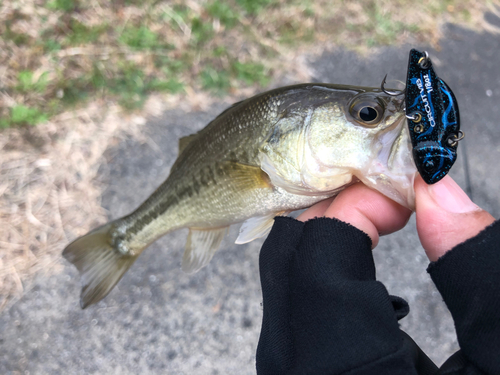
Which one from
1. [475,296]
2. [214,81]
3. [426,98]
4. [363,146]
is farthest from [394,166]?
[214,81]

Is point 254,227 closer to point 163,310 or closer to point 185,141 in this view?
point 185,141

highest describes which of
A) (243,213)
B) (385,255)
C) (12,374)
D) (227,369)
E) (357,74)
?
(357,74)

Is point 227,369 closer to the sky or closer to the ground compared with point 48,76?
closer to the ground

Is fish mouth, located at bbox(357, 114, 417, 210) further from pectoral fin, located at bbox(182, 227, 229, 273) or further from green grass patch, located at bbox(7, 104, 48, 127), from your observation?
green grass patch, located at bbox(7, 104, 48, 127)

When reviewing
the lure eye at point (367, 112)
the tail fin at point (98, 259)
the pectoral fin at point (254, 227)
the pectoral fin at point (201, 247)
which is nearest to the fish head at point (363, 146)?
the lure eye at point (367, 112)

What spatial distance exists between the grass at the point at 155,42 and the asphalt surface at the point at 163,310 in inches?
25.8

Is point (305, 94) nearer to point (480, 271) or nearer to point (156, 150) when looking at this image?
point (480, 271)

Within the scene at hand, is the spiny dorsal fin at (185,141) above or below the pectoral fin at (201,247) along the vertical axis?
above

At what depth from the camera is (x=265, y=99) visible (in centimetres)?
145

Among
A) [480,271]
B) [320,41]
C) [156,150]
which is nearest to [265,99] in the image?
[480,271]

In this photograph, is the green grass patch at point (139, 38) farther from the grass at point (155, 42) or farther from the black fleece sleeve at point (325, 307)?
the black fleece sleeve at point (325, 307)

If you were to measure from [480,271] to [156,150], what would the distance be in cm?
235

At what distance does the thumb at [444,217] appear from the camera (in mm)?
1052

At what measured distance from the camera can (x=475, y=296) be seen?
95cm
